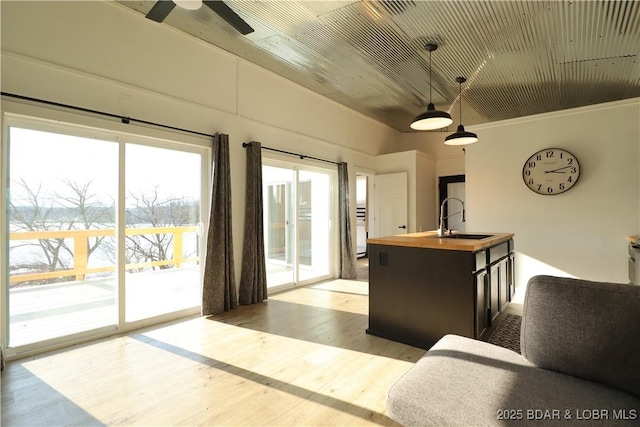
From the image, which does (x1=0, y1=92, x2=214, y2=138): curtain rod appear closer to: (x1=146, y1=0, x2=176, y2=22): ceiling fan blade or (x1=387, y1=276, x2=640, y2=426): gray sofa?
(x1=146, y1=0, x2=176, y2=22): ceiling fan blade

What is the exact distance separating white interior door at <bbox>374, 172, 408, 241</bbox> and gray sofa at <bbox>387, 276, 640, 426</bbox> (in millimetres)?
4983

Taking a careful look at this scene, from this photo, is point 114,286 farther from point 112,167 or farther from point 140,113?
point 140,113

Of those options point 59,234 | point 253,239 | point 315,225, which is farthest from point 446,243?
point 59,234

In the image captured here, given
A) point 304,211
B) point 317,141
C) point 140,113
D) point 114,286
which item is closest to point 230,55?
point 140,113

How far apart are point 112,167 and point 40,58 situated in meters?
1.03

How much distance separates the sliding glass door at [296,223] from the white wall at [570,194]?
2.54 m

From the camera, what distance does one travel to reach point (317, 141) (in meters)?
5.50

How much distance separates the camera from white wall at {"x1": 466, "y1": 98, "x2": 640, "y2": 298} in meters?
4.21

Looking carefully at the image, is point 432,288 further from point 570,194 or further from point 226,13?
point 570,194

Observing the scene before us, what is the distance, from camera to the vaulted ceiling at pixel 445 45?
9.86 feet

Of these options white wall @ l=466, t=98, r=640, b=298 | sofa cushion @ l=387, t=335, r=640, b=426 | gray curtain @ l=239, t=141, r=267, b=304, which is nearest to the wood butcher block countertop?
sofa cushion @ l=387, t=335, r=640, b=426

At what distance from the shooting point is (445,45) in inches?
142

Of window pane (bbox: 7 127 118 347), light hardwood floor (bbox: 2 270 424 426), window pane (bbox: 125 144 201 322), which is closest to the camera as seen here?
light hardwood floor (bbox: 2 270 424 426)

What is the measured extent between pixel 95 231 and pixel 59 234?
0.90 feet
